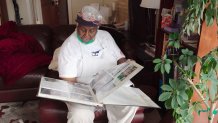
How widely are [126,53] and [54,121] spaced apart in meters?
0.98

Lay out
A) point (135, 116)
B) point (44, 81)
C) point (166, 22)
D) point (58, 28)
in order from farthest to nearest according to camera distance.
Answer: point (58, 28), point (166, 22), point (135, 116), point (44, 81)

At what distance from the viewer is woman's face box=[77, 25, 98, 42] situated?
1.73m

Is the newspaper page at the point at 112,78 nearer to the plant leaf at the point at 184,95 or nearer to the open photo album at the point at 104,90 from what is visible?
the open photo album at the point at 104,90

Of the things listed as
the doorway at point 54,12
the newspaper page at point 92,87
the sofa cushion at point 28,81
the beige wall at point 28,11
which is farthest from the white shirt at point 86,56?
the doorway at point 54,12

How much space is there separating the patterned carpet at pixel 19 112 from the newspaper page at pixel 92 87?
711 millimetres

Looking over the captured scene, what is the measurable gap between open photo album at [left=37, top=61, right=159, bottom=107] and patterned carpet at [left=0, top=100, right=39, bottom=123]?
0.72 meters

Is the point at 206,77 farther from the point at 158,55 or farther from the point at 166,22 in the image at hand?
the point at 158,55

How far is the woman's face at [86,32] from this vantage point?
1730 mm

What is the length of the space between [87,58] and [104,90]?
1.24 feet

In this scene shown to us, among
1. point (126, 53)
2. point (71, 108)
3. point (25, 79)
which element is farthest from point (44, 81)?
point (126, 53)

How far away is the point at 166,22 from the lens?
69.1 inches

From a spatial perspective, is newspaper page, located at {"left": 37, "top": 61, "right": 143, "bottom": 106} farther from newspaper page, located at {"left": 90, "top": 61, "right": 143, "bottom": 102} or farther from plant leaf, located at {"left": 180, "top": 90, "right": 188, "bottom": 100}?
plant leaf, located at {"left": 180, "top": 90, "right": 188, "bottom": 100}

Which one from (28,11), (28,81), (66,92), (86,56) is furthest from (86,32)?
(28,11)

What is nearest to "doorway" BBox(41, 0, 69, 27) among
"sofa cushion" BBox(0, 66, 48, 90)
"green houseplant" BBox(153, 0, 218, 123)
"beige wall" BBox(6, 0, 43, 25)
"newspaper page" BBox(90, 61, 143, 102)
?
"beige wall" BBox(6, 0, 43, 25)
